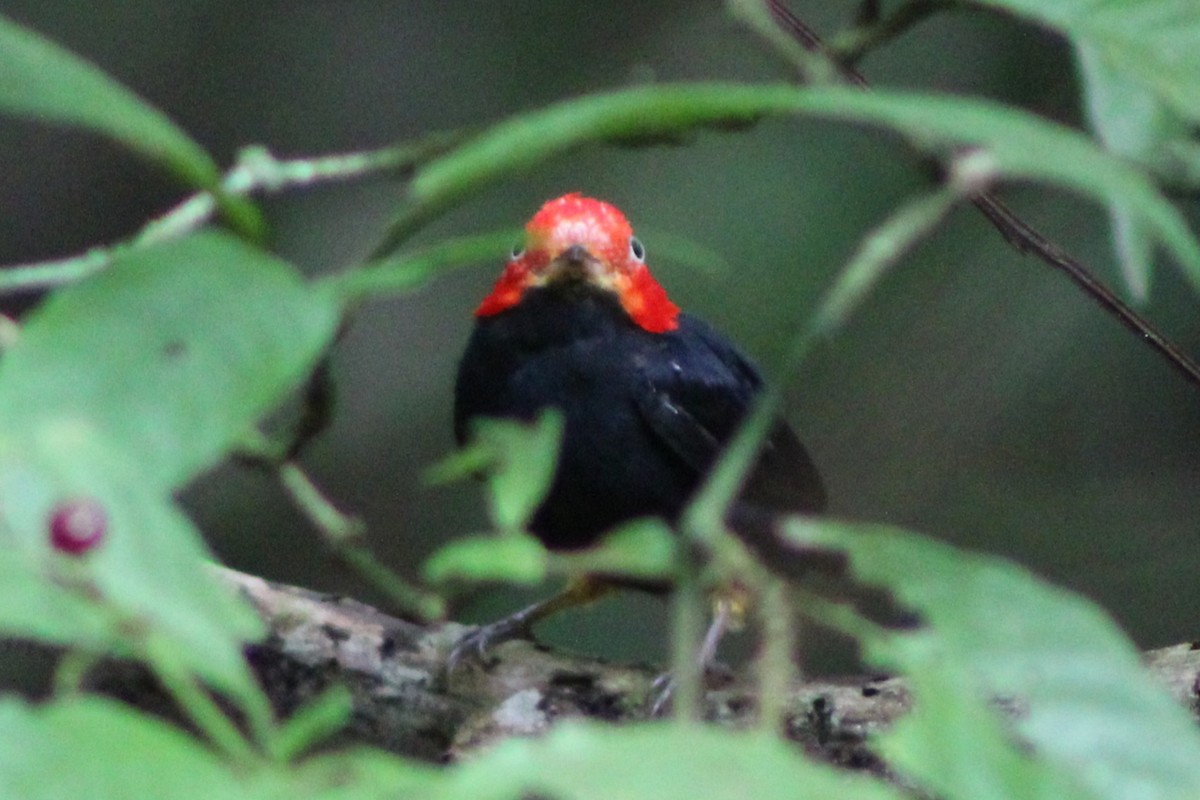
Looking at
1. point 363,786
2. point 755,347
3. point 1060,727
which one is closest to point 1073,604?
point 1060,727

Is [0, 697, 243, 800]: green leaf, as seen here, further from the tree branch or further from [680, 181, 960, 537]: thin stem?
the tree branch

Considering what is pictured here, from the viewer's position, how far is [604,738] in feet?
1.99

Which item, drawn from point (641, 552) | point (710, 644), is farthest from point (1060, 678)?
point (710, 644)

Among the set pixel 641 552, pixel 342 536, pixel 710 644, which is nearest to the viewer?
pixel 641 552

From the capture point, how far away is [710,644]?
115 inches

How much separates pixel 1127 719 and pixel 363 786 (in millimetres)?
318

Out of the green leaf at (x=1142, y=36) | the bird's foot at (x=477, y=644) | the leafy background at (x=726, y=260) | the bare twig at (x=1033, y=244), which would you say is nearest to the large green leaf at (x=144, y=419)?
the green leaf at (x=1142, y=36)

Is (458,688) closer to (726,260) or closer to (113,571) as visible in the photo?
(113,571)

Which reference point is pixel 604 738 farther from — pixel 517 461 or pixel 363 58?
pixel 363 58

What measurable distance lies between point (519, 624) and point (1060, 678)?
2336mm

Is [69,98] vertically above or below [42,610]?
above

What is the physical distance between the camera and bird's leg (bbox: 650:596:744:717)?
2.58 m

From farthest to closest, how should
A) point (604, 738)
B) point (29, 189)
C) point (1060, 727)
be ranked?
1. point (29, 189)
2. point (1060, 727)
3. point (604, 738)

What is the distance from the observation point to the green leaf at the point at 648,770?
0.58 meters
